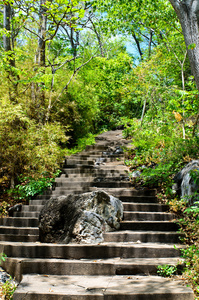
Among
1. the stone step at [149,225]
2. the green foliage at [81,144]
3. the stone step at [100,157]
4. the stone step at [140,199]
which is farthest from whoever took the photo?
the green foliage at [81,144]

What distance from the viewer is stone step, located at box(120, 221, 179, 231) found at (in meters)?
5.01

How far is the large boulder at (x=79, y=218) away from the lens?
434 centimetres

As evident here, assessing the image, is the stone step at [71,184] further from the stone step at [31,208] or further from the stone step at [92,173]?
the stone step at [31,208]

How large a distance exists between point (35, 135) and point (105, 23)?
6965 millimetres

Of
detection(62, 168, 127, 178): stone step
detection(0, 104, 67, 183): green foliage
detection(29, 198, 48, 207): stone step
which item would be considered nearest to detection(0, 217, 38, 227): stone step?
detection(29, 198, 48, 207): stone step

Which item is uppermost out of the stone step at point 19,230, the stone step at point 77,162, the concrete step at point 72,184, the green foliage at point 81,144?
the green foliage at point 81,144

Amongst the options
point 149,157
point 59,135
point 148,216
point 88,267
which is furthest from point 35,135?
point 88,267

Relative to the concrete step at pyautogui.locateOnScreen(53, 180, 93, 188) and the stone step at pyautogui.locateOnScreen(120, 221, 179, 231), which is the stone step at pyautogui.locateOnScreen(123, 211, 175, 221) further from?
the concrete step at pyautogui.locateOnScreen(53, 180, 93, 188)

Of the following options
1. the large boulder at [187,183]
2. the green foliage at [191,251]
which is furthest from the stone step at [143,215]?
the large boulder at [187,183]

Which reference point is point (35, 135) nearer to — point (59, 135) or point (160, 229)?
point (59, 135)

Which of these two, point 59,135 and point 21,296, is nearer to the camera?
point 21,296

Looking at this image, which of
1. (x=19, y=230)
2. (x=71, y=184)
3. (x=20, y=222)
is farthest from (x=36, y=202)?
(x=19, y=230)

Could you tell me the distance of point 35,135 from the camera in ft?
25.3

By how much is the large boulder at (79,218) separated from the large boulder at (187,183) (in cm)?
150
